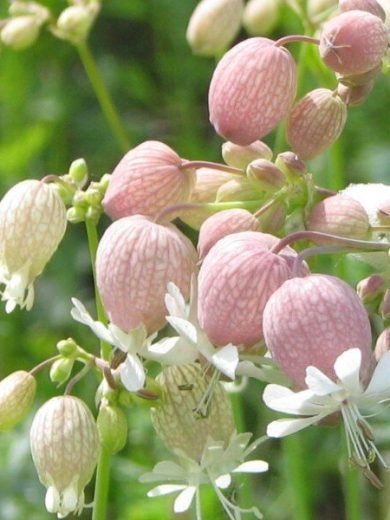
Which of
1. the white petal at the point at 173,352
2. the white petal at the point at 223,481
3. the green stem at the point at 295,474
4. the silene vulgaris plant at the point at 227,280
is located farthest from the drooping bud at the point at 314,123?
the green stem at the point at 295,474

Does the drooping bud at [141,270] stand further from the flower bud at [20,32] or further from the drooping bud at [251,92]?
the flower bud at [20,32]

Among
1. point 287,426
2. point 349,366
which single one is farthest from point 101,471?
point 349,366

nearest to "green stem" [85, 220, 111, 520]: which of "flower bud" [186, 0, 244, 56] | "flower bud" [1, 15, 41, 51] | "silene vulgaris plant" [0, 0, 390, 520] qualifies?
"silene vulgaris plant" [0, 0, 390, 520]

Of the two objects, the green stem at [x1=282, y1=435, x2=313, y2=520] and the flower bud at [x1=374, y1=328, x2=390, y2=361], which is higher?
the flower bud at [x1=374, y1=328, x2=390, y2=361]

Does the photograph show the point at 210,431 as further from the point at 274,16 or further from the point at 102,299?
the point at 274,16

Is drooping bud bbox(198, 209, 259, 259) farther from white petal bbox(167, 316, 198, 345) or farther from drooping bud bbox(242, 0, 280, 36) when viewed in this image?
drooping bud bbox(242, 0, 280, 36)

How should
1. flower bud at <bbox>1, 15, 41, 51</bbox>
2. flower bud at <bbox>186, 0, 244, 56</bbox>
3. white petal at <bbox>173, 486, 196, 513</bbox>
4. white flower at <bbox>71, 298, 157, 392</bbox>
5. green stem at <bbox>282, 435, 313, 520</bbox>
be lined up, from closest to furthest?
white flower at <bbox>71, 298, 157, 392</bbox>, white petal at <bbox>173, 486, 196, 513</bbox>, green stem at <bbox>282, 435, 313, 520</bbox>, flower bud at <bbox>186, 0, 244, 56</bbox>, flower bud at <bbox>1, 15, 41, 51</bbox>
